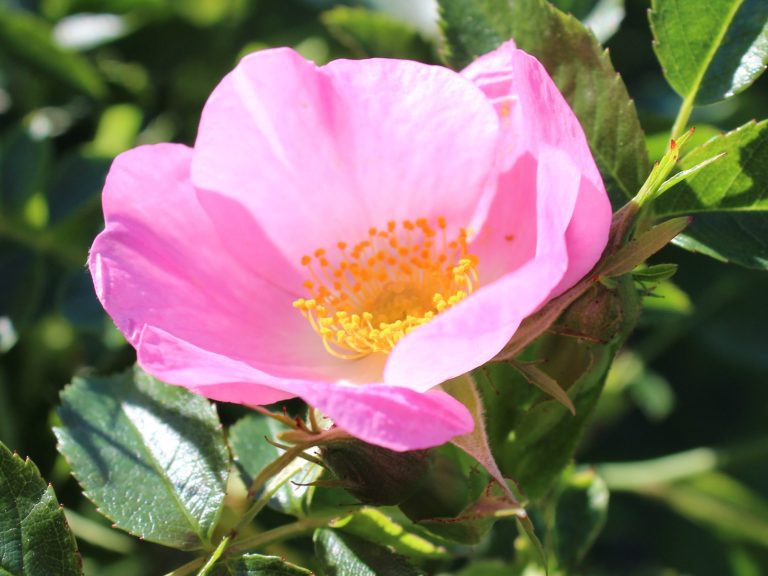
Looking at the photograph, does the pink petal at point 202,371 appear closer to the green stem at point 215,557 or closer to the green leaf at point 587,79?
the green stem at point 215,557

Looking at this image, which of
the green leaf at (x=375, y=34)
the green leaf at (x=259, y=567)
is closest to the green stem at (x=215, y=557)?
the green leaf at (x=259, y=567)

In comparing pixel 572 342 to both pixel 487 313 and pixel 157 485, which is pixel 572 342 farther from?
pixel 157 485

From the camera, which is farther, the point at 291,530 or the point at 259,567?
the point at 291,530

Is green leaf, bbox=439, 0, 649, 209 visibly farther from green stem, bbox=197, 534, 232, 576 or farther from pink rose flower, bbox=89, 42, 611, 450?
green stem, bbox=197, 534, 232, 576

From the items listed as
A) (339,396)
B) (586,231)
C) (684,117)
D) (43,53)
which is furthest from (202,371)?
(43,53)

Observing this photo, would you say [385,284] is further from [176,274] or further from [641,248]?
[641,248]

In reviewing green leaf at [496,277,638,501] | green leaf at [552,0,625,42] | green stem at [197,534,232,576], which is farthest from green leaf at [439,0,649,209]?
green stem at [197,534,232,576]
